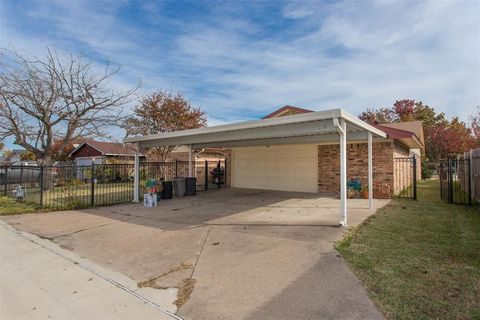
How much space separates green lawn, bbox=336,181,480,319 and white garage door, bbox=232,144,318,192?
691 cm

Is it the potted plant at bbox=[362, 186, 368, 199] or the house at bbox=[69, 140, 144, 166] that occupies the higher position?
the house at bbox=[69, 140, 144, 166]

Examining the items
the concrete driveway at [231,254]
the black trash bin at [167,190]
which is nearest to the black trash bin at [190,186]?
the black trash bin at [167,190]

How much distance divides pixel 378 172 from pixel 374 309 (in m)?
10.1

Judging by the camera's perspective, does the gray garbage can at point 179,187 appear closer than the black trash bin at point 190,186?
Yes

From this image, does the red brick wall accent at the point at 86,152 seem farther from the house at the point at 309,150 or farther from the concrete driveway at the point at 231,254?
the concrete driveway at the point at 231,254

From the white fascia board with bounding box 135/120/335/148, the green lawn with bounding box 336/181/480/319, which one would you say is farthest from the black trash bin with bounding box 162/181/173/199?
the green lawn with bounding box 336/181/480/319

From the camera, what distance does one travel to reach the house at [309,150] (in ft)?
22.6

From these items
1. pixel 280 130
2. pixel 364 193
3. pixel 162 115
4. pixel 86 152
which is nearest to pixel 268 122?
pixel 280 130

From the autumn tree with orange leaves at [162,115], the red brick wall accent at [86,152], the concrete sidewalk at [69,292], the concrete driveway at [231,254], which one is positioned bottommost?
the concrete sidewalk at [69,292]

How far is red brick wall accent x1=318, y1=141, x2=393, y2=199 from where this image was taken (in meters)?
11.8

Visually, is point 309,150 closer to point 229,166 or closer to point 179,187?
point 229,166

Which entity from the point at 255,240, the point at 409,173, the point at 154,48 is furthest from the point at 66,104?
the point at 409,173

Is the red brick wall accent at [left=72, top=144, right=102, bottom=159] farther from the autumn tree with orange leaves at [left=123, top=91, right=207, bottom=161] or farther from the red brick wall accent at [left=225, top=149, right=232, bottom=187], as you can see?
the red brick wall accent at [left=225, top=149, right=232, bottom=187]

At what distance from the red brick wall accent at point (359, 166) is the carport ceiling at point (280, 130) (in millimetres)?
2081
